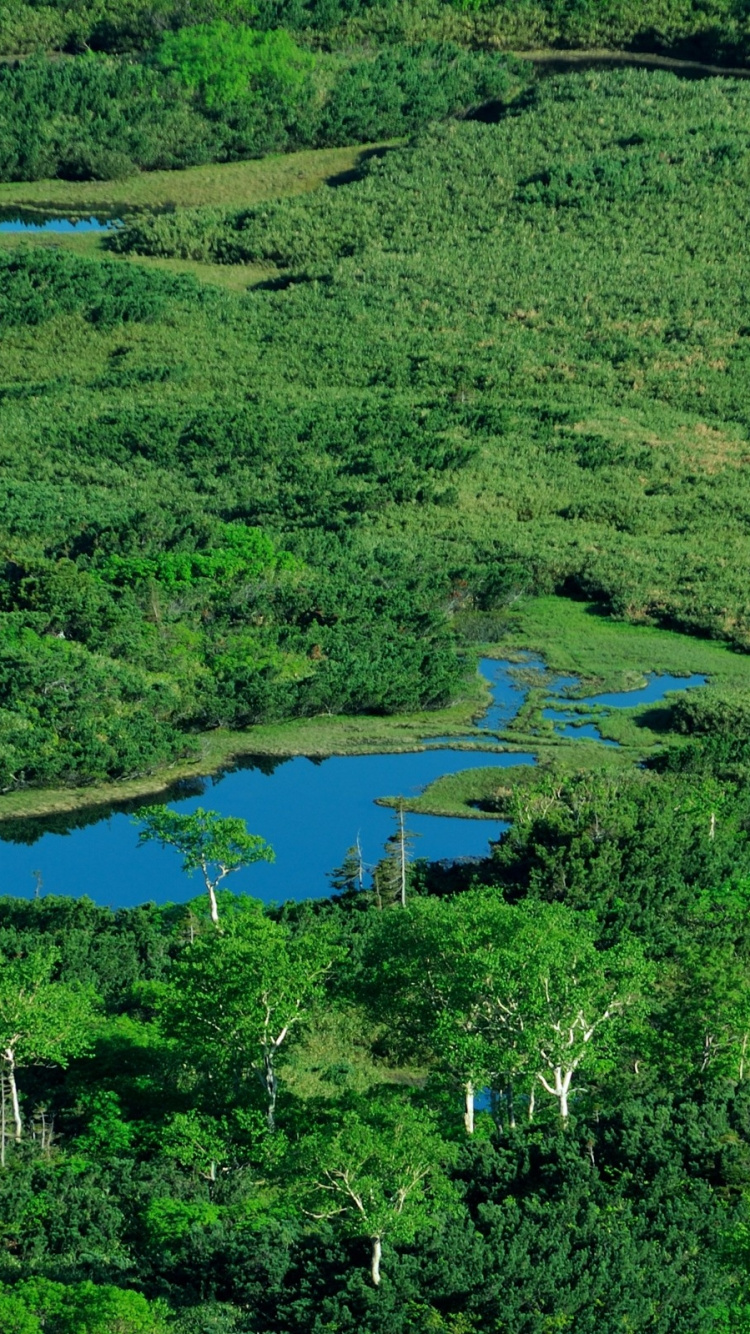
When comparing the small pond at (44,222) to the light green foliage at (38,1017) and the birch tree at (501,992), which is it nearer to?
the light green foliage at (38,1017)

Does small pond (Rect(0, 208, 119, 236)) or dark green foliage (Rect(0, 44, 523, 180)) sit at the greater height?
dark green foliage (Rect(0, 44, 523, 180))

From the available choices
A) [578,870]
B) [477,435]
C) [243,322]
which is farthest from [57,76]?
[578,870]

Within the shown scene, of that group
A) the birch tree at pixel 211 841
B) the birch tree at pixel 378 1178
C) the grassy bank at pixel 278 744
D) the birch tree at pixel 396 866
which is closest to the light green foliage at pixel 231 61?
the grassy bank at pixel 278 744

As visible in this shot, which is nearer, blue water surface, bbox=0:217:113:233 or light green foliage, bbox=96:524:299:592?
light green foliage, bbox=96:524:299:592

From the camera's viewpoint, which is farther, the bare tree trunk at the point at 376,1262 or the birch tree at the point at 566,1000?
the birch tree at the point at 566,1000

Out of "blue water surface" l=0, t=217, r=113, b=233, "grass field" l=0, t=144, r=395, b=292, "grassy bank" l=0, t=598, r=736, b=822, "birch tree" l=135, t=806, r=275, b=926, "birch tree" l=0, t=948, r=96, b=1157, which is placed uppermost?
"birch tree" l=0, t=948, r=96, b=1157

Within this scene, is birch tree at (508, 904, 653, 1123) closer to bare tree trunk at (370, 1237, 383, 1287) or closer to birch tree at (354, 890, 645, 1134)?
birch tree at (354, 890, 645, 1134)

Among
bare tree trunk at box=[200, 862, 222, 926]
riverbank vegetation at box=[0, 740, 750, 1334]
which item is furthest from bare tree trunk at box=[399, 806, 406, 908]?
bare tree trunk at box=[200, 862, 222, 926]
